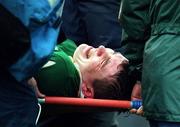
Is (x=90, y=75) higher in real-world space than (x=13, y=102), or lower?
lower

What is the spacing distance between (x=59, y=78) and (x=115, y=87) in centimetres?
35

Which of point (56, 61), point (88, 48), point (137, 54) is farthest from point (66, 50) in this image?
point (137, 54)

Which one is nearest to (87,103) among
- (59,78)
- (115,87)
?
(59,78)

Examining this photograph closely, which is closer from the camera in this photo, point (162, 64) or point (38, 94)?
point (162, 64)

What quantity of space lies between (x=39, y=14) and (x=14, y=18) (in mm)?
93

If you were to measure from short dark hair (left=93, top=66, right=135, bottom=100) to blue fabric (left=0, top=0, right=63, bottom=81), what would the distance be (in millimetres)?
831

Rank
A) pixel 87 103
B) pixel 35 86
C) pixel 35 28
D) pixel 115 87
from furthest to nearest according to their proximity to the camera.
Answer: pixel 115 87, pixel 87 103, pixel 35 86, pixel 35 28

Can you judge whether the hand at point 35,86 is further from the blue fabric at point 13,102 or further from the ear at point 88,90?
the ear at point 88,90

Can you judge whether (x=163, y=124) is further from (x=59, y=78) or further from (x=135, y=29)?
(x=59, y=78)

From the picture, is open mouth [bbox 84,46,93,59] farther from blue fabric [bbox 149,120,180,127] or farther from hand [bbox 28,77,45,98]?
blue fabric [bbox 149,120,180,127]

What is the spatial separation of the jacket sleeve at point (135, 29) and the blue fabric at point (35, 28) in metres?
0.50

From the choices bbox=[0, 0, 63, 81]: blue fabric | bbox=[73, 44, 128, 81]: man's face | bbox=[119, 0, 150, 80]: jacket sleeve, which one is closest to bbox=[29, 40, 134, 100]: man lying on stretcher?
bbox=[73, 44, 128, 81]: man's face

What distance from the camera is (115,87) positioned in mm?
2979

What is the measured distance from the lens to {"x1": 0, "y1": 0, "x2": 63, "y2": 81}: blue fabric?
2.08m
